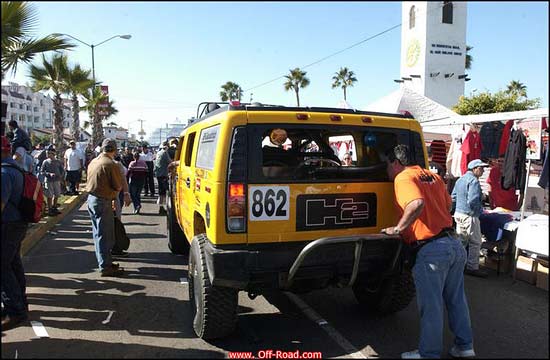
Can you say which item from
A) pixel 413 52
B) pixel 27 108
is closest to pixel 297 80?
pixel 413 52

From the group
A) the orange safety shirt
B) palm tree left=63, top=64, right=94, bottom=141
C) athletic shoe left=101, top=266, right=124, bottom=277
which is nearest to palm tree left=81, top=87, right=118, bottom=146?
palm tree left=63, top=64, right=94, bottom=141

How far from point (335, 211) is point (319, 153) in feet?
4.31

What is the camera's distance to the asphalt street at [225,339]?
3.61m

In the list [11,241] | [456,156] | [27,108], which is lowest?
[11,241]

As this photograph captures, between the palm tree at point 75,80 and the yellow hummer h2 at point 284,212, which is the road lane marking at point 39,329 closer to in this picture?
the yellow hummer h2 at point 284,212

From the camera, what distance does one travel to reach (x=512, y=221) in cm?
629

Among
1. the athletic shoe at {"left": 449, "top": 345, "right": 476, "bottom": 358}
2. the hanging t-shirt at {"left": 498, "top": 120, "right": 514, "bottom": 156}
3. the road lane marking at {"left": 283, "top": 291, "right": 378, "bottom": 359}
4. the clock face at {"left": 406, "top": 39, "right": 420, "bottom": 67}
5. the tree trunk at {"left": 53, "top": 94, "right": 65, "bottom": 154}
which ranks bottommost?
the road lane marking at {"left": 283, "top": 291, "right": 378, "bottom": 359}

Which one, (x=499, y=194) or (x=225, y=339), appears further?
(x=499, y=194)

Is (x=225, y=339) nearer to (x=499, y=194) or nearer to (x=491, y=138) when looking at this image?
(x=499, y=194)

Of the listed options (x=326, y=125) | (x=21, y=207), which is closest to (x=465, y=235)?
(x=326, y=125)

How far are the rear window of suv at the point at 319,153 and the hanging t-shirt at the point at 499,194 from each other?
4.22 meters

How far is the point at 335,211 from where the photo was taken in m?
3.58

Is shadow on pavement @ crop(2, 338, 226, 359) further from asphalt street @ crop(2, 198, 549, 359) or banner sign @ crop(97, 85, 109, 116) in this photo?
banner sign @ crop(97, 85, 109, 116)

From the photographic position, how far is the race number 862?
131 inches
